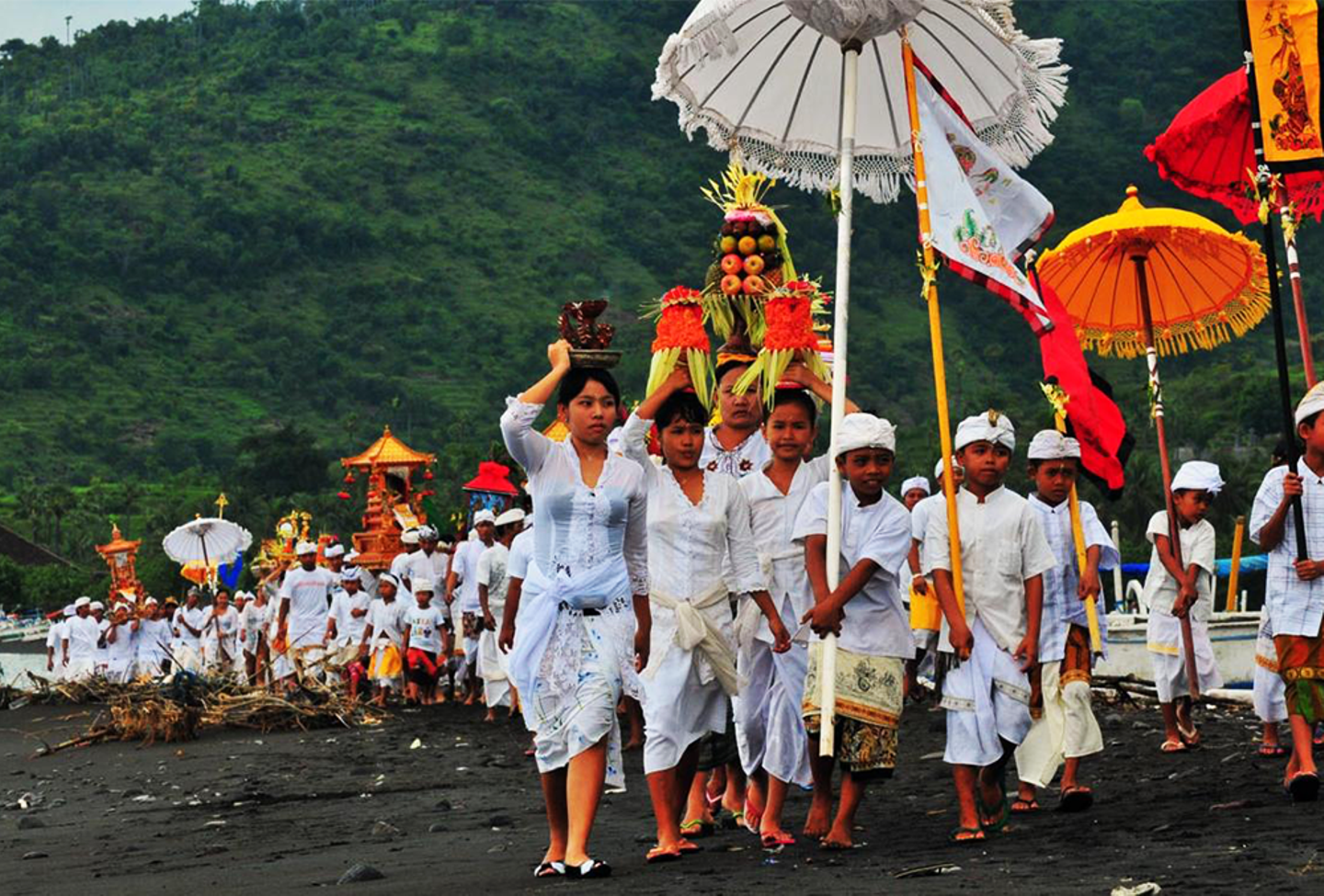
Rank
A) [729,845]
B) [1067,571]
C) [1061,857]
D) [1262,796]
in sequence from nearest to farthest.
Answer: [1061,857] → [729,845] → [1262,796] → [1067,571]

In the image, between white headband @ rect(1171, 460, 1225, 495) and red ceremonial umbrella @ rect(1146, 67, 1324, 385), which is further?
white headband @ rect(1171, 460, 1225, 495)

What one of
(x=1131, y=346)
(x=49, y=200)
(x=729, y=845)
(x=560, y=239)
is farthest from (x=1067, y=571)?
(x=49, y=200)

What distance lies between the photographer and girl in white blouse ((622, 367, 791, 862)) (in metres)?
8.02

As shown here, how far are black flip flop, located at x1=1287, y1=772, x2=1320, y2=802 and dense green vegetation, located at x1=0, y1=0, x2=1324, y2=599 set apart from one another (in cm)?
5503

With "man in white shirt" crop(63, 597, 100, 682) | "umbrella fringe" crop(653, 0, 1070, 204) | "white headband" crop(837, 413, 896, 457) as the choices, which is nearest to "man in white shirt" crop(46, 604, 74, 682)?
"man in white shirt" crop(63, 597, 100, 682)

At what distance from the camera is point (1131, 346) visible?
12977 mm

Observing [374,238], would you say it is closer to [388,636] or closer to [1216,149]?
[388,636]

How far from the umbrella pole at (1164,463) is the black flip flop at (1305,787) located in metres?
3.27

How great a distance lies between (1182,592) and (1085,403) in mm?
3664

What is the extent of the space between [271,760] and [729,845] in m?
7.75

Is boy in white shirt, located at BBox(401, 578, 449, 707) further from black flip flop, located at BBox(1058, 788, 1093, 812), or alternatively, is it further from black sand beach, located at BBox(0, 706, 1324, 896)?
black flip flop, located at BBox(1058, 788, 1093, 812)

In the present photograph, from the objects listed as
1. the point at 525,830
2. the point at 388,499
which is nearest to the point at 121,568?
the point at 388,499

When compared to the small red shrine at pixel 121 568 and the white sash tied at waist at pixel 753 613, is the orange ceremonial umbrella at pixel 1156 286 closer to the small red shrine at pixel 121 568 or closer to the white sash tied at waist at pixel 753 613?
the white sash tied at waist at pixel 753 613

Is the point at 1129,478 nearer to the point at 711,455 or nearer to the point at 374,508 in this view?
the point at 374,508
